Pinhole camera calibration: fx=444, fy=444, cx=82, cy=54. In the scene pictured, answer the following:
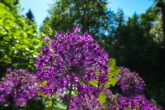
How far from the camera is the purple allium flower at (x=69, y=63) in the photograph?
5.07 meters

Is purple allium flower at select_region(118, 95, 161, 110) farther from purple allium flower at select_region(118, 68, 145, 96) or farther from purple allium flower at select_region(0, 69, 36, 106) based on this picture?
purple allium flower at select_region(0, 69, 36, 106)

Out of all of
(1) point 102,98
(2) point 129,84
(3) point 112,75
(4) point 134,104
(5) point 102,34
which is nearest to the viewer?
(3) point 112,75

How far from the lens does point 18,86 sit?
6.91 meters

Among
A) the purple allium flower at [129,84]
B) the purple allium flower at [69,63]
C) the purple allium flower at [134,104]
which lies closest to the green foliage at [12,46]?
the purple allium flower at [129,84]

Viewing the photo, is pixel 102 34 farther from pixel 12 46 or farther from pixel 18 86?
pixel 18 86

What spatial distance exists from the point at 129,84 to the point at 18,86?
1827 millimetres

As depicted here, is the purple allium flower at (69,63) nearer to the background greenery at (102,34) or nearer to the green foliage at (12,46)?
the background greenery at (102,34)

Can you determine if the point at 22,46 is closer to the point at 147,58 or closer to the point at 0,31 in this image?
the point at 0,31

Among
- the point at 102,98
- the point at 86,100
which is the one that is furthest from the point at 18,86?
the point at 86,100

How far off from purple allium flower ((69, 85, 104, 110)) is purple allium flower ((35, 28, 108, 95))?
106 millimetres

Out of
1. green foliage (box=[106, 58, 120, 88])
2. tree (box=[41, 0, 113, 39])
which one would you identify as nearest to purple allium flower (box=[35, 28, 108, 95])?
green foliage (box=[106, 58, 120, 88])

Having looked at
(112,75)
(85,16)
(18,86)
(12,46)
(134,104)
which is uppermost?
(85,16)

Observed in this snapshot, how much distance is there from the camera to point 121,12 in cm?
6328

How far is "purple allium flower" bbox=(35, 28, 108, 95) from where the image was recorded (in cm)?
507
